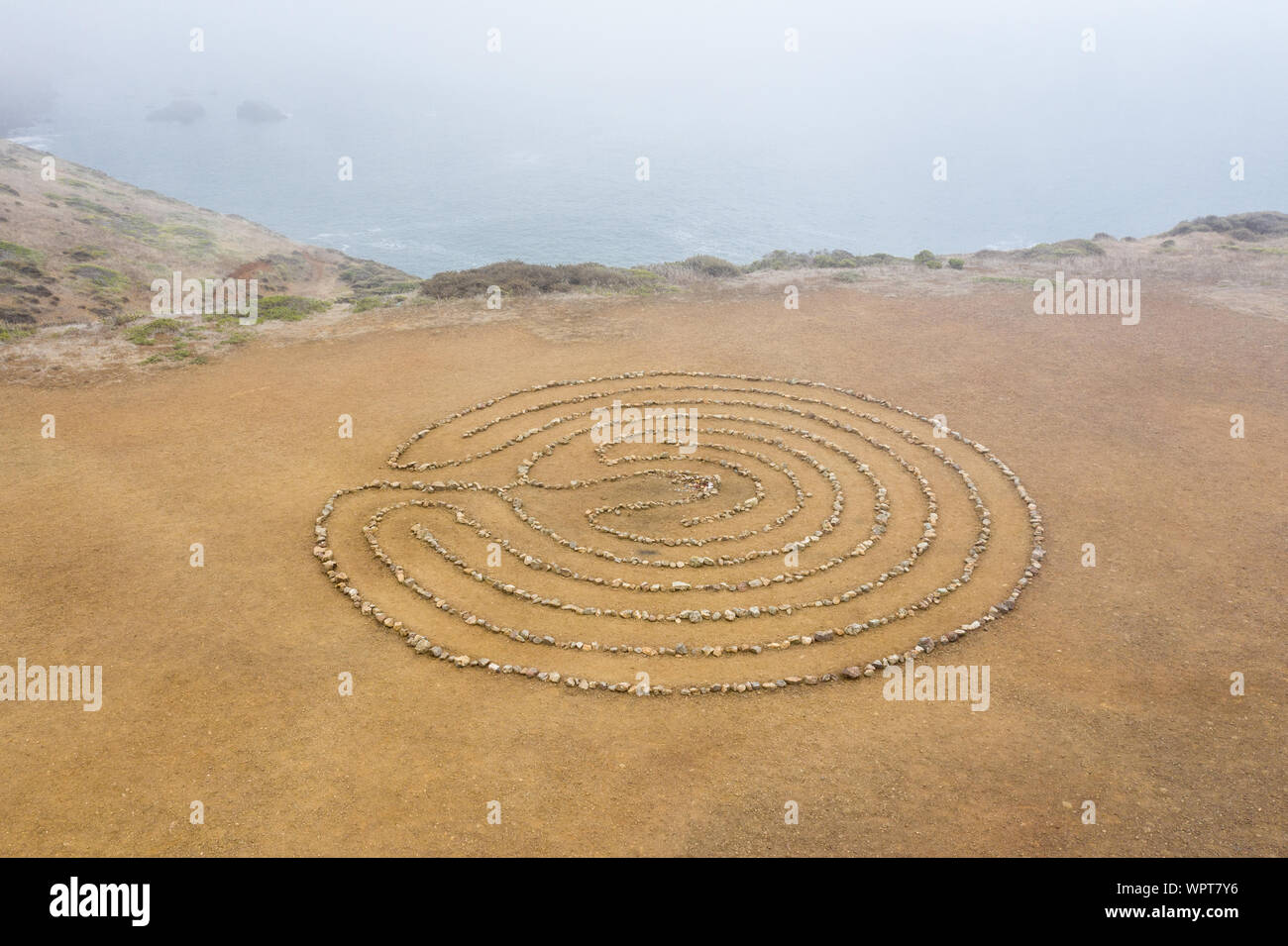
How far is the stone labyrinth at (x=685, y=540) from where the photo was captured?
1509 cm

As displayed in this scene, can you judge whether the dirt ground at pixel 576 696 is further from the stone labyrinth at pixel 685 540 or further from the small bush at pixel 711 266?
the small bush at pixel 711 266

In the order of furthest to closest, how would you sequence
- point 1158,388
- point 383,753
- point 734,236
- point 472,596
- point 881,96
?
point 881,96 < point 734,236 < point 1158,388 < point 472,596 < point 383,753

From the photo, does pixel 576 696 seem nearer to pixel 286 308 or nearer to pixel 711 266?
pixel 286 308

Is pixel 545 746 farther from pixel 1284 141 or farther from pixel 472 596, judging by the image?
pixel 1284 141

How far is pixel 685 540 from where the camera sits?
18.8m

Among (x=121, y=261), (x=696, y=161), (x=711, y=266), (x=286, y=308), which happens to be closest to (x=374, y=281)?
(x=121, y=261)

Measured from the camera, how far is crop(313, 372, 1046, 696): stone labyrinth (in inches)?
594

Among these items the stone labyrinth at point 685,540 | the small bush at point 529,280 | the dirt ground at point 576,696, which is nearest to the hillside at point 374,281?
the small bush at point 529,280

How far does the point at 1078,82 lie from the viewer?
7717 inches

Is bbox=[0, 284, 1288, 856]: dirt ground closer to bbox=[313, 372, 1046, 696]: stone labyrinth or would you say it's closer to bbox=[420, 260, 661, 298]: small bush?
bbox=[313, 372, 1046, 696]: stone labyrinth

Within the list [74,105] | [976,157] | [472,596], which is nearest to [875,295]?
[472,596]

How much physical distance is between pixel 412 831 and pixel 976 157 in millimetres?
171675

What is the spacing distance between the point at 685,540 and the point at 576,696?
5.86 m

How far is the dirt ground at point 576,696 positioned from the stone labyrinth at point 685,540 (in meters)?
0.56
